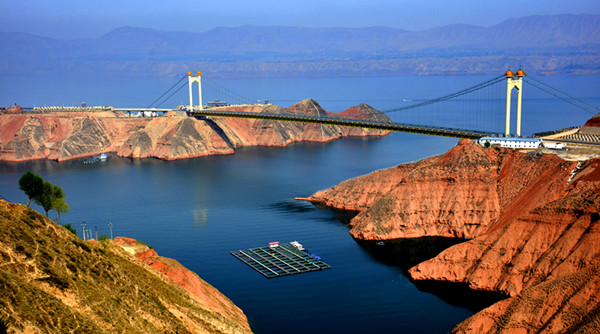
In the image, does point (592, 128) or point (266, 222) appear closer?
point (266, 222)

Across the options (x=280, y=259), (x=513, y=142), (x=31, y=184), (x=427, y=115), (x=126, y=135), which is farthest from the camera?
(x=427, y=115)

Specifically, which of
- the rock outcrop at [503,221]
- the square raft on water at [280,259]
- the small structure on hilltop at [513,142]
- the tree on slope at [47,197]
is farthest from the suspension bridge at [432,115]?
the tree on slope at [47,197]

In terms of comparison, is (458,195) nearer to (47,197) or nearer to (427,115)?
(47,197)

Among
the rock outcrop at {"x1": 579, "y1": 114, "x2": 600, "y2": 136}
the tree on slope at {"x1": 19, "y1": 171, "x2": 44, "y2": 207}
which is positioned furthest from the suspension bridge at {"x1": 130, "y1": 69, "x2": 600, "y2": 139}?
the tree on slope at {"x1": 19, "y1": 171, "x2": 44, "y2": 207}

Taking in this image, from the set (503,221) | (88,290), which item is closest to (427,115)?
(503,221)

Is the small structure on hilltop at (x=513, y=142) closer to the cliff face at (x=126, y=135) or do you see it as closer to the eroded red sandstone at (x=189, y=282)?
the eroded red sandstone at (x=189, y=282)

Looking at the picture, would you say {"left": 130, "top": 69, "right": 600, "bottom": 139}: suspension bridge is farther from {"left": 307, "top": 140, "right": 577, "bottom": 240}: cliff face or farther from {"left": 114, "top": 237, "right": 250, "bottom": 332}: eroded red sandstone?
{"left": 114, "top": 237, "right": 250, "bottom": 332}: eroded red sandstone
